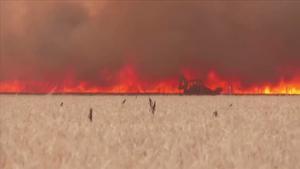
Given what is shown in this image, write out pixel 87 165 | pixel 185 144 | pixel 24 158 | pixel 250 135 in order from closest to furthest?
pixel 87 165 → pixel 24 158 → pixel 185 144 → pixel 250 135

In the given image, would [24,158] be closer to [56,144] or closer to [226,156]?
[56,144]

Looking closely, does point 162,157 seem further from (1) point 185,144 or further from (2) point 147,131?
(2) point 147,131

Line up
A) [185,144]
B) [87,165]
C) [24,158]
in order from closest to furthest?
[87,165] < [24,158] < [185,144]

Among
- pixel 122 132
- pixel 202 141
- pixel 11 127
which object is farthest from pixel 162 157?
pixel 11 127

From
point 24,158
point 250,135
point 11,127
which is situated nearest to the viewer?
point 24,158

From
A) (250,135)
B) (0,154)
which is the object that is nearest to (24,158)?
(0,154)

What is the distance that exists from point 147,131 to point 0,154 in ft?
14.3

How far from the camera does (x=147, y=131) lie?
12.4 metres

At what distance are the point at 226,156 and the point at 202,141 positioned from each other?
75.5 inches

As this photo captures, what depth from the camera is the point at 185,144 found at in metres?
9.97

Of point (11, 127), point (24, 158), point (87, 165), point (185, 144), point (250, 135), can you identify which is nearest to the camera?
point (87, 165)

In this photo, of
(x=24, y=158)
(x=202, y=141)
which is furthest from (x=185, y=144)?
(x=24, y=158)

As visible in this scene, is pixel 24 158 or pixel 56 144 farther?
pixel 56 144

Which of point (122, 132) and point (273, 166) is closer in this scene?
point (273, 166)
